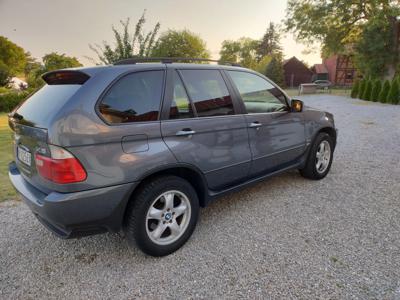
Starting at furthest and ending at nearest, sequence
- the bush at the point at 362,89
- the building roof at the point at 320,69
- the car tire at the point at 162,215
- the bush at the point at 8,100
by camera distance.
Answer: the building roof at the point at 320,69 → the bush at the point at 362,89 → the bush at the point at 8,100 → the car tire at the point at 162,215

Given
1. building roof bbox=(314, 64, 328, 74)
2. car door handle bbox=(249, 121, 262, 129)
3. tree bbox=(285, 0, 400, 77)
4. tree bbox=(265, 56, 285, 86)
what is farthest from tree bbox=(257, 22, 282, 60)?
car door handle bbox=(249, 121, 262, 129)

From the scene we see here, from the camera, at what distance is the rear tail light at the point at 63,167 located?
1.79 meters

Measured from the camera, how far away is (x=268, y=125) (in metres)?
3.07

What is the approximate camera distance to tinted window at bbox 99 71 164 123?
198 centimetres

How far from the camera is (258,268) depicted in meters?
2.16

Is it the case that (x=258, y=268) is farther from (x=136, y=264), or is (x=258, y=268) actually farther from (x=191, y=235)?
(x=136, y=264)

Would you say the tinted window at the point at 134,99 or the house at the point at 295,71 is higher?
the house at the point at 295,71

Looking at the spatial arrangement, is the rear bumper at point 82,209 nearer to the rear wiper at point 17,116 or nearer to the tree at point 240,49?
the rear wiper at point 17,116

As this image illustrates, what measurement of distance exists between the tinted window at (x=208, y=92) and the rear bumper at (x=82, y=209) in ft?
3.36

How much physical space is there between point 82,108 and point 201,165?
115cm

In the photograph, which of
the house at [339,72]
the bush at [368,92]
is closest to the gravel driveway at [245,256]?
the bush at [368,92]

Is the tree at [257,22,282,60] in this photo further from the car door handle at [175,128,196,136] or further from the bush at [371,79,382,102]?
the car door handle at [175,128,196,136]

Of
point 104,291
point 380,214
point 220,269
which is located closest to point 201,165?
point 220,269

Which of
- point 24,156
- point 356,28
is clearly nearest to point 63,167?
point 24,156
